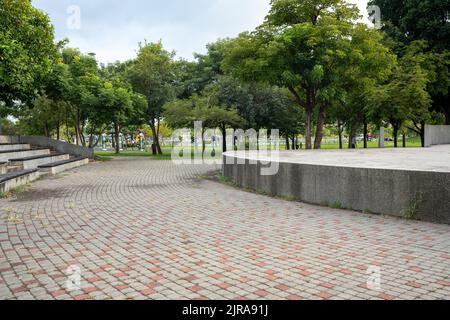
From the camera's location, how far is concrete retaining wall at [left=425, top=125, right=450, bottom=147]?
2634cm

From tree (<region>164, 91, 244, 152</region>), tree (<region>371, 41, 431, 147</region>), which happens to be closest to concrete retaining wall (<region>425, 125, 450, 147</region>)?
tree (<region>371, 41, 431, 147</region>)

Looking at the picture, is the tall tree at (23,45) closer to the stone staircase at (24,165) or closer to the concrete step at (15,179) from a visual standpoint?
the stone staircase at (24,165)

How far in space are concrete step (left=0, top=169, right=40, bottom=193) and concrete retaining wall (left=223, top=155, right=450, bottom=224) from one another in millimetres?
7937

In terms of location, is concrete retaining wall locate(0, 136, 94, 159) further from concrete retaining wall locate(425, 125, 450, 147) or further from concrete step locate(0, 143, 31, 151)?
concrete retaining wall locate(425, 125, 450, 147)

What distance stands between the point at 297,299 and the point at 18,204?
8.32 meters

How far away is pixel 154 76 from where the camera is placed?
3409cm

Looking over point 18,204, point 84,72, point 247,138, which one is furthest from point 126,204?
point 247,138

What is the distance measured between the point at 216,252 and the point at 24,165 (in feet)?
48.4

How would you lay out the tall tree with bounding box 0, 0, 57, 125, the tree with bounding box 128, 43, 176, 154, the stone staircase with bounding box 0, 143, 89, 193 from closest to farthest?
1. the stone staircase with bounding box 0, 143, 89, 193
2. the tall tree with bounding box 0, 0, 57, 125
3. the tree with bounding box 128, 43, 176, 154

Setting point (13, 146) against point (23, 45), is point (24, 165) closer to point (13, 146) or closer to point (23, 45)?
point (23, 45)

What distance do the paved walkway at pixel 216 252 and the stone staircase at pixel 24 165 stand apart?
4.00 metres

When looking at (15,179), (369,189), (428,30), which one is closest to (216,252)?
(369,189)

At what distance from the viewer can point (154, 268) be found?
16.3 feet

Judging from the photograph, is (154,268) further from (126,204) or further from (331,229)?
(126,204)
